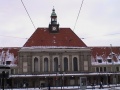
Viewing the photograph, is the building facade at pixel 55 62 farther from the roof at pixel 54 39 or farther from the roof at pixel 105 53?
the roof at pixel 105 53

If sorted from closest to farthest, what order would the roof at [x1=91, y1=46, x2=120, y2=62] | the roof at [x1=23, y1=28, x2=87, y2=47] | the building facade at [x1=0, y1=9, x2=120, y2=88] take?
the building facade at [x1=0, y1=9, x2=120, y2=88]
the roof at [x1=23, y1=28, x2=87, y2=47]
the roof at [x1=91, y1=46, x2=120, y2=62]

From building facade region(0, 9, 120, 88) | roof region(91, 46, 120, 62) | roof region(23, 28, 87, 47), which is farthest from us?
roof region(91, 46, 120, 62)

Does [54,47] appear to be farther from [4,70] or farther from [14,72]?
[4,70]

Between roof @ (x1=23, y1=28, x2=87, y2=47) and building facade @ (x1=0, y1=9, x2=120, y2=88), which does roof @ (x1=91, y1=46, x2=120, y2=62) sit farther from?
roof @ (x1=23, y1=28, x2=87, y2=47)

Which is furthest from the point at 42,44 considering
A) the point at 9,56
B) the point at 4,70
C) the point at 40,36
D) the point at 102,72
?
the point at 4,70

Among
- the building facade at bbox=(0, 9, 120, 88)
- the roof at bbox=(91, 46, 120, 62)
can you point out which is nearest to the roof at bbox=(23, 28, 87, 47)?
the building facade at bbox=(0, 9, 120, 88)

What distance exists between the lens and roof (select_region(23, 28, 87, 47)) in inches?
2413

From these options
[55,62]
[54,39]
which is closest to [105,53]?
[55,62]

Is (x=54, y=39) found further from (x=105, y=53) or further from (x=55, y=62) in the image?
(x=105, y=53)

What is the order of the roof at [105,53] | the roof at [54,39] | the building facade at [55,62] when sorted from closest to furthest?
the building facade at [55,62]
the roof at [54,39]
the roof at [105,53]

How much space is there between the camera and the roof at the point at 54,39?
6128cm

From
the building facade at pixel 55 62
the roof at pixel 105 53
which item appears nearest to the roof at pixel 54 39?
the building facade at pixel 55 62

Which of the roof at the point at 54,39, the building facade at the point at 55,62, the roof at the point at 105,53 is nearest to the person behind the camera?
the building facade at the point at 55,62

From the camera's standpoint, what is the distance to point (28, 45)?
200 feet
